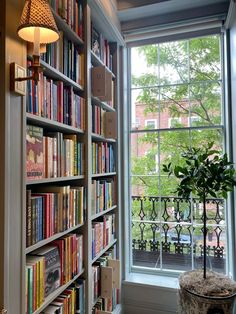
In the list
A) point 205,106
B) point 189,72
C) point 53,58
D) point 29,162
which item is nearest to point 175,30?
point 189,72

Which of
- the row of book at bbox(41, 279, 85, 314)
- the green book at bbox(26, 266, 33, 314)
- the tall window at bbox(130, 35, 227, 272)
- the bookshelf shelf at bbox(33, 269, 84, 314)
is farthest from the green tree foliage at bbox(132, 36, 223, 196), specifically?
the green book at bbox(26, 266, 33, 314)

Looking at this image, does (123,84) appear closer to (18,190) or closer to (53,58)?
(53,58)

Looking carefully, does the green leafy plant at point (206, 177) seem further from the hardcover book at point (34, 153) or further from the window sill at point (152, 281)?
the hardcover book at point (34, 153)

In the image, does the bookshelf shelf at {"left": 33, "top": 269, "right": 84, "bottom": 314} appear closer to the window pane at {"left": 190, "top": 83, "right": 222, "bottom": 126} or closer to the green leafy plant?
the green leafy plant

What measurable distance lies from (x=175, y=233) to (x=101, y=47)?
6.23 feet

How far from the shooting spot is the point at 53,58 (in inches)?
54.6

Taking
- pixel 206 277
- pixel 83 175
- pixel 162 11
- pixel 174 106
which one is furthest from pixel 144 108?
pixel 206 277

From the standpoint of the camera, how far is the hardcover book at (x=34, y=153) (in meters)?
1.13

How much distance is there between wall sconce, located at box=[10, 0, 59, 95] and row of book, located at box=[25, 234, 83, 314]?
798 mm

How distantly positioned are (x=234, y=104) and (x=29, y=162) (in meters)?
1.72

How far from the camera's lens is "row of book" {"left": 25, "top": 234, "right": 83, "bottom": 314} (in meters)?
1.13

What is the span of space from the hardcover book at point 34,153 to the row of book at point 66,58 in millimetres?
413

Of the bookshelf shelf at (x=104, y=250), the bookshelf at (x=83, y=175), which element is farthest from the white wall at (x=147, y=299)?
the bookshelf shelf at (x=104, y=250)

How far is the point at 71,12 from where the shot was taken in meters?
1.58
